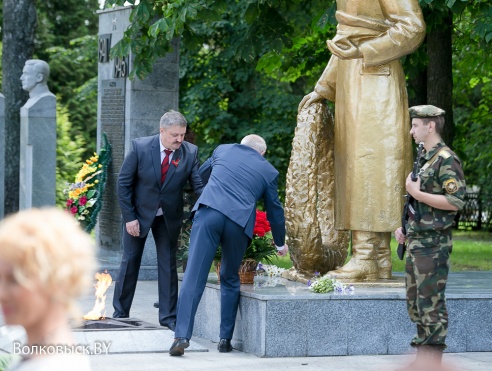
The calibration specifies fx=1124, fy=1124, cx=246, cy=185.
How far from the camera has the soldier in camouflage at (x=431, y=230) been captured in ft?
25.2

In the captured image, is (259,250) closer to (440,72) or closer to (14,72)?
(440,72)

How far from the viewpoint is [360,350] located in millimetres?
9266

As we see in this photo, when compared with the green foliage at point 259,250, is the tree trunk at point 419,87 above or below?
above

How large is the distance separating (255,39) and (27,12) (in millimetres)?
5210

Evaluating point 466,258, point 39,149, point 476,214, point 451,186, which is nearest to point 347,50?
point 451,186

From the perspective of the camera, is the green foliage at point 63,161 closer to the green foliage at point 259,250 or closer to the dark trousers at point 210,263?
the green foliage at point 259,250

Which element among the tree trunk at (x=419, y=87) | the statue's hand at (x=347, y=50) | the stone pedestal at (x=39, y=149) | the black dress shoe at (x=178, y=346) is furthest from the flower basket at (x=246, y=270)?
the tree trunk at (x=419, y=87)

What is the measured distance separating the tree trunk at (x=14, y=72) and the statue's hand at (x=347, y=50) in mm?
11658

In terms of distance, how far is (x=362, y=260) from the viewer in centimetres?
1005

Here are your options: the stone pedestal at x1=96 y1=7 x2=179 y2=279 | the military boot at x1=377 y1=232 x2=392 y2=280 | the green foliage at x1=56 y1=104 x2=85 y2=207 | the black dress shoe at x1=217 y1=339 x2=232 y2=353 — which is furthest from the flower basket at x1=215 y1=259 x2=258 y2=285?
the green foliage at x1=56 y1=104 x2=85 y2=207

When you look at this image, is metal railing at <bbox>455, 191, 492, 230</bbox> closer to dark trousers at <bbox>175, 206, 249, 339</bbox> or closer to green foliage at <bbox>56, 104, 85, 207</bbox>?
green foliage at <bbox>56, 104, 85, 207</bbox>

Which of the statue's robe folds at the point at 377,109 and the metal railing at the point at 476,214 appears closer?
the statue's robe folds at the point at 377,109

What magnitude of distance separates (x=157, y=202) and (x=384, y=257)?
213 cm

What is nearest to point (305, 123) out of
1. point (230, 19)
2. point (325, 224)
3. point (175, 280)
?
point (325, 224)
